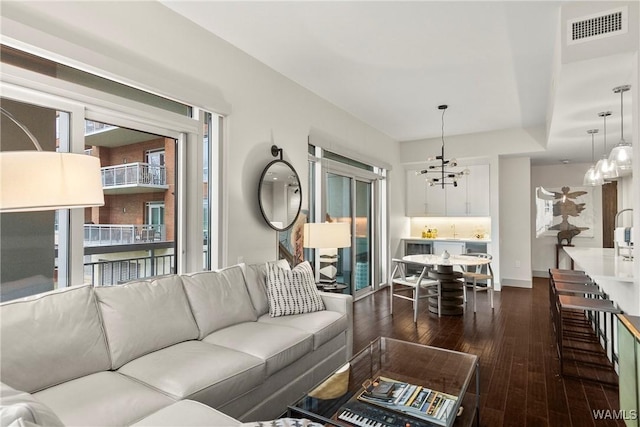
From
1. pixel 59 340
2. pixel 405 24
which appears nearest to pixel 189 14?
pixel 405 24

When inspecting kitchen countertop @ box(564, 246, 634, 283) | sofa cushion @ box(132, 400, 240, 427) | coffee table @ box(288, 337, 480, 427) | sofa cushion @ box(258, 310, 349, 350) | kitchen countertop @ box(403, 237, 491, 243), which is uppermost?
kitchen countertop @ box(403, 237, 491, 243)

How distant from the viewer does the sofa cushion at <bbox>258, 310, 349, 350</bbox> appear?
2.51 meters

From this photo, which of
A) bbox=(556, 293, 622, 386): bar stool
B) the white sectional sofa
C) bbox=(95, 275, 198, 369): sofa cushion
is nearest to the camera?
the white sectional sofa

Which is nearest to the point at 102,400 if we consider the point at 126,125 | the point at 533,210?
the point at 126,125

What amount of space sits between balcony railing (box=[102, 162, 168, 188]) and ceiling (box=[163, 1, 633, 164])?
4.07ft

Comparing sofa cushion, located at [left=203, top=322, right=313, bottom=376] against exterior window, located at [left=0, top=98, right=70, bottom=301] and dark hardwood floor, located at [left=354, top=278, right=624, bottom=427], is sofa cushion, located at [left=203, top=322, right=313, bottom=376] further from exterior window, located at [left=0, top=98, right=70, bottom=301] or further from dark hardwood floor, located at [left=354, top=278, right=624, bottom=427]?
dark hardwood floor, located at [left=354, top=278, right=624, bottom=427]

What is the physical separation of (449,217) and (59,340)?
657 cm

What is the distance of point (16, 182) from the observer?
1.37 meters

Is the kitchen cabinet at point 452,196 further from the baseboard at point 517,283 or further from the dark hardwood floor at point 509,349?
the dark hardwood floor at point 509,349

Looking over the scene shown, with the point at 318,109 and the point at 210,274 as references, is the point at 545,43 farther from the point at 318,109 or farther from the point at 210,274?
the point at 210,274

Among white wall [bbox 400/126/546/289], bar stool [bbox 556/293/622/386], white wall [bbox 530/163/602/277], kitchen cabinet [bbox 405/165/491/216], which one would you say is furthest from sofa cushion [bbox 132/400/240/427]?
white wall [bbox 530/163/602/277]

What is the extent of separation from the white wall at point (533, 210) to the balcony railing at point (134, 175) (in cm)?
750

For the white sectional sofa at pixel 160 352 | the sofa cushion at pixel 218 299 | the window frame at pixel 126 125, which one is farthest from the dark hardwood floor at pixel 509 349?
the window frame at pixel 126 125

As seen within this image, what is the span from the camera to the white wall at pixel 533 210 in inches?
272
